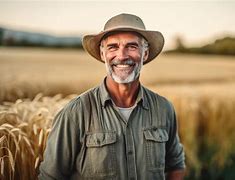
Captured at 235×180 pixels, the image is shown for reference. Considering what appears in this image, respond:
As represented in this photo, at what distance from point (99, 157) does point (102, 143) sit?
2.8 inches

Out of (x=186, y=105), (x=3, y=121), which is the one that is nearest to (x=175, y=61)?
(x=186, y=105)

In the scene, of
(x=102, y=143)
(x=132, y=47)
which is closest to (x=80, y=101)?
(x=102, y=143)

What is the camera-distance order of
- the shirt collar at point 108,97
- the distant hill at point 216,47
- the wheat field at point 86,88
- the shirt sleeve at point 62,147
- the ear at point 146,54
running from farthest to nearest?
the distant hill at point 216,47 → the wheat field at point 86,88 → the ear at point 146,54 → the shirt collar at point 108,97 → the shirt sleeve at point 62,147

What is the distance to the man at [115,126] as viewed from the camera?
208cm

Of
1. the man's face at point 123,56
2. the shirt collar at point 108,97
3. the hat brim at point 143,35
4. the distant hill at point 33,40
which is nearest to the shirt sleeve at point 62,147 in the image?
the shirt collar at point 108,97

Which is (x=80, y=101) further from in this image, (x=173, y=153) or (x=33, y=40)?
(x=33, y=40)

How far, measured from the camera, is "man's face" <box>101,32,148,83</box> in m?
2.13

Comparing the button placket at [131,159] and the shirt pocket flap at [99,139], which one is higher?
the shirt pocket flap at [99,139]

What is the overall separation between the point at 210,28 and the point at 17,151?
1.68m

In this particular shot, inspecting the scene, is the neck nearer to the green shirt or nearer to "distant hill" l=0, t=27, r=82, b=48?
the green shirt

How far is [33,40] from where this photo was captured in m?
2.78

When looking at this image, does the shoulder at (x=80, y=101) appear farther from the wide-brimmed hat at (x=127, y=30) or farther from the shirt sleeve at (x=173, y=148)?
the shirt sleeve at (x=173, y=148)

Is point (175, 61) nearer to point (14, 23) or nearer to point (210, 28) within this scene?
point (210, 28)

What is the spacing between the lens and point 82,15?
278cm
